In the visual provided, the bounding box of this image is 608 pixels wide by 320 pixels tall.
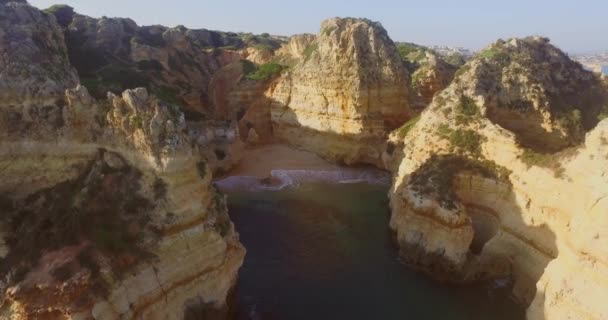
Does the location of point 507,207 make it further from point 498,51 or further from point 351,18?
point 351,18

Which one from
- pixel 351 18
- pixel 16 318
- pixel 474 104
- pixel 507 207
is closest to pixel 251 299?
pixel 16 318

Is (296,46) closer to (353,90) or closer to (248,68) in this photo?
(248,68)

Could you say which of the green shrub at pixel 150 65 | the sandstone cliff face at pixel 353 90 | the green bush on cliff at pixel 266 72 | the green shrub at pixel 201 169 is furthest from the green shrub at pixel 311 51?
the green shrub at pixel 201 169

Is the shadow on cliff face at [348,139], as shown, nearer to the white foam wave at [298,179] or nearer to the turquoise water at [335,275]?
the white foam wave at [298,179]

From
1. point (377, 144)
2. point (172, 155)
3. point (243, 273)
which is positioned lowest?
point (243, 273)

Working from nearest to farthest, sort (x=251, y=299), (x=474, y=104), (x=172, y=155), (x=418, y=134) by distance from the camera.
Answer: (x=172, y=155) < (x=251, y=299) < (x=474, y=104) < (x=418, y=134)

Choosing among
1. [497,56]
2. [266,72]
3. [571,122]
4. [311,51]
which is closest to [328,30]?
[311,51]
